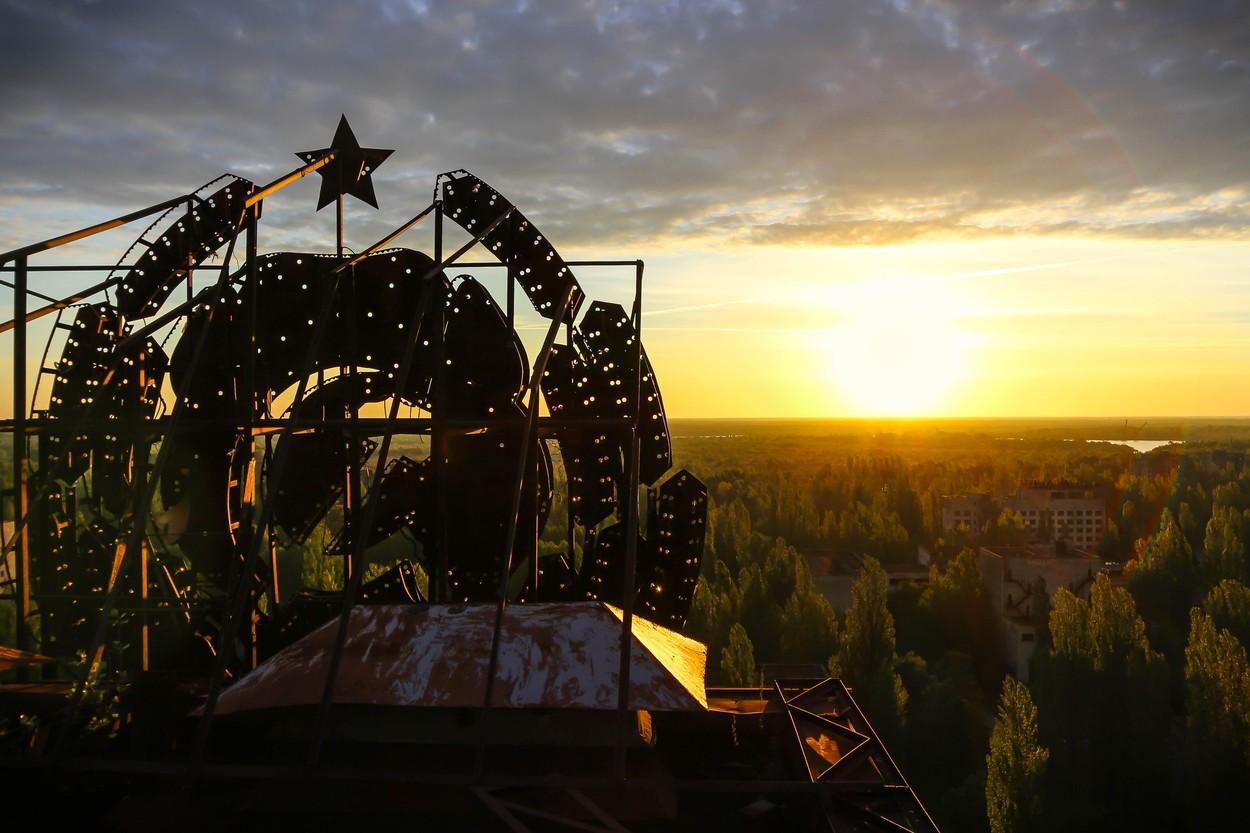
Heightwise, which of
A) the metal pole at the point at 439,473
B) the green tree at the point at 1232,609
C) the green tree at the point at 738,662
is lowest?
the green tree at the point at 738,662

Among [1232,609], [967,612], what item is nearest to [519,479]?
[1232,609]

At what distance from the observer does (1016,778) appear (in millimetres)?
18234

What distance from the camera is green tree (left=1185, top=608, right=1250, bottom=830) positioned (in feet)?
63.0

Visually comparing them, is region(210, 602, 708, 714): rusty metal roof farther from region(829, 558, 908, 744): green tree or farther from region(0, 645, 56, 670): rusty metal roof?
region(829, 558, 908, 744): green tree

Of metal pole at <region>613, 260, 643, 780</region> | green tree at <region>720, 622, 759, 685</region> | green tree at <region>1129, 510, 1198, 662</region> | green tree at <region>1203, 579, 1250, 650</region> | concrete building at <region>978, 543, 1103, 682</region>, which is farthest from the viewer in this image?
green tree at <region>1129, 510, 1198, 662</region>

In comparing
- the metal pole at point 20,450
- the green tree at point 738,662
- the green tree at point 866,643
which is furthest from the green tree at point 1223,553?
the metal pole at point 20,450

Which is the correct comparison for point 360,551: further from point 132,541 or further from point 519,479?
point 132,541

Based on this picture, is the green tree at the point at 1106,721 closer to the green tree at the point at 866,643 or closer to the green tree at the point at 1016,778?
the green tree at the point at 1016,778

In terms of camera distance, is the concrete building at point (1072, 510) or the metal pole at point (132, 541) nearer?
the metal pole at point (132, 541)

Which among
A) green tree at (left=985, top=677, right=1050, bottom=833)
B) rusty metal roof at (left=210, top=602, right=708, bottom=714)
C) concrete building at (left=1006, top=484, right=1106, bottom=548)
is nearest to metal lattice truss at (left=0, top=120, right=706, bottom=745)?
rusty metal roof at (left=210, top=602, right=708, bottom=714)

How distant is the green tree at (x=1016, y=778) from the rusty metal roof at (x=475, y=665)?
12.4m

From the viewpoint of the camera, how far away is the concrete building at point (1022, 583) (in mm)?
31111

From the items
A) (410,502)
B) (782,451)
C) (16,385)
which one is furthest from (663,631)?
(782,451)

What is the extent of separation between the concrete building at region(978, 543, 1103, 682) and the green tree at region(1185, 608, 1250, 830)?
778 centimetres
